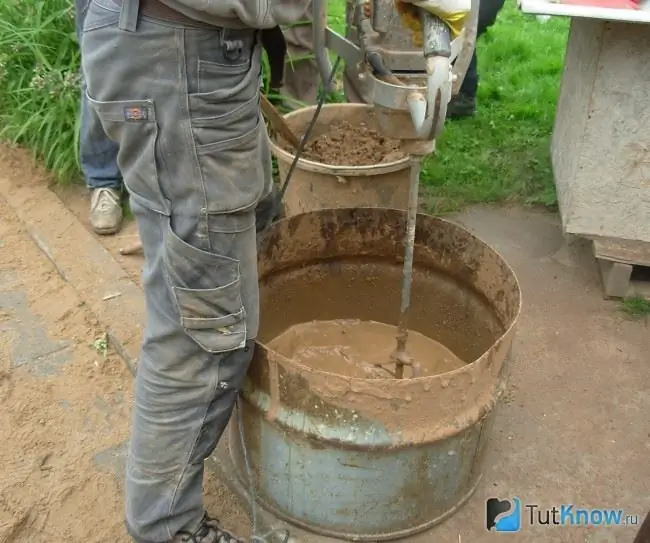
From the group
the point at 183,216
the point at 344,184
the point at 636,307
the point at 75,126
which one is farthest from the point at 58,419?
the point at 636,307

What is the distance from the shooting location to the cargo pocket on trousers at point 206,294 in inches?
65.7

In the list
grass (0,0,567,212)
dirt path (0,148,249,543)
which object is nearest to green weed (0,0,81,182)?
grass (0,0,567,212)

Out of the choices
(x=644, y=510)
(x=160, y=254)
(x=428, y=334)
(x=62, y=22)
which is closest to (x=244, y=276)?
(x=160, y=254)

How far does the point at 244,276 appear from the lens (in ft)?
5.82

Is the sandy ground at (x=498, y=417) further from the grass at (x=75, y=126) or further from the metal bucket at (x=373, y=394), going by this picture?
the grass at (x=75, y=126)

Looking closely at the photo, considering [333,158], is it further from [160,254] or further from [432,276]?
[160,254]

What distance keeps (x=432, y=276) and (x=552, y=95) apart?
240 cm

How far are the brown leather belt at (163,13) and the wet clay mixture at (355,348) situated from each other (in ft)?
4.37

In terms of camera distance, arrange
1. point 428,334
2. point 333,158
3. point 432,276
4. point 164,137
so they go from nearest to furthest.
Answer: point 164,137, point 432,276, point 428,334, point 333,158

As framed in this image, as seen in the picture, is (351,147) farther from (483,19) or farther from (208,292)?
(208,292)

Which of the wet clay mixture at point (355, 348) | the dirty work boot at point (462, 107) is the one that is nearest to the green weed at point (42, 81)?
the wet clay mixture at point (355, 348)

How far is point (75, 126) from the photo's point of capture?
144 inches

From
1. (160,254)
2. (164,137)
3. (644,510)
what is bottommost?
(644,510)
